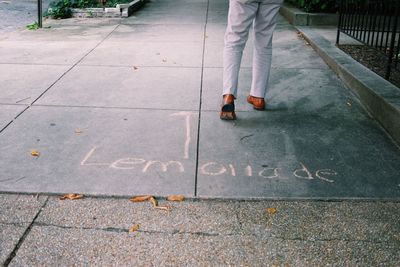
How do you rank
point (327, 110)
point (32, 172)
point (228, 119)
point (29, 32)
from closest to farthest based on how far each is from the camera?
1. point (32, 172)
2. point (228, 119)
3. point (327, 110)
4. point (29, 32)

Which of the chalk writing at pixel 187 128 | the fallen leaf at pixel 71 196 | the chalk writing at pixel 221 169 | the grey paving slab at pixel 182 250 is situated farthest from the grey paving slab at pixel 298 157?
the fallen leaf at pixel 71 196

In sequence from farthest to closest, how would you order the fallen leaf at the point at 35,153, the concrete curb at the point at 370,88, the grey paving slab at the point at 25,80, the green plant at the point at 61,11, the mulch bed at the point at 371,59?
the green plant at the point at 61,11
the mulch bed at the point at 371,59
the grey paving slab at the point at 25,80
the concrete curb at the point at 370,88
the fallen leaf at the point at 35,153

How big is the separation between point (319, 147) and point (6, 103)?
3059 millimetres

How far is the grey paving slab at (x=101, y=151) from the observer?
125 inches

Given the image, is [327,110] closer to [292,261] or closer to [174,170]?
[174,170]

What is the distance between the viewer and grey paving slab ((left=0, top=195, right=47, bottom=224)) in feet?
9.09

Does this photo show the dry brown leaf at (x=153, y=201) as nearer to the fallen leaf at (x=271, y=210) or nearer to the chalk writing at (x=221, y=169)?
the chalk writing at (x=221, y=169)

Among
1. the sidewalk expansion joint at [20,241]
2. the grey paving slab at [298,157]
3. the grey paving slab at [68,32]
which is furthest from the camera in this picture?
the grey paving slab at [68,32]

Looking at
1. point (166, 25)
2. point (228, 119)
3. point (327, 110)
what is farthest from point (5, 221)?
point (166, 25)

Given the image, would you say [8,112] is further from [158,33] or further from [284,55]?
[158,33]

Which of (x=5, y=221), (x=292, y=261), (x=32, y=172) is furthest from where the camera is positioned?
(x=32, y=172)

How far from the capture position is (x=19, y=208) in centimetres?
289

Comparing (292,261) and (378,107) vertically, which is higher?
(378,107)

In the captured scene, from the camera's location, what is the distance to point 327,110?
467 cm
